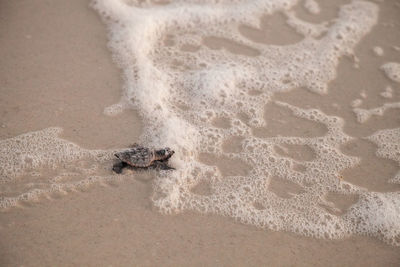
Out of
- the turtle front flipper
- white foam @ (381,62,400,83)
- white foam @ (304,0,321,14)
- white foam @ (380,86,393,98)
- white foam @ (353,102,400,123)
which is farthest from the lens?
white foam @ (304,0,321,14)

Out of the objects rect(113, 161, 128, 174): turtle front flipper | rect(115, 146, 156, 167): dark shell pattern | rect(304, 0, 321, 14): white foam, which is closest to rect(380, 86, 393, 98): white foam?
rect(304, 0, 321, 14): white foam

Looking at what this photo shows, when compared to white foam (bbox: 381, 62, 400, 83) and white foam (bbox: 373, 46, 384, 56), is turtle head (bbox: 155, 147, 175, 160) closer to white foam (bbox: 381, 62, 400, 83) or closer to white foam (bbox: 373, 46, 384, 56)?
white foam (bbox: 381, 62, 400, 83)

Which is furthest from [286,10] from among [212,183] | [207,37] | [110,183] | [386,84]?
[110,183]

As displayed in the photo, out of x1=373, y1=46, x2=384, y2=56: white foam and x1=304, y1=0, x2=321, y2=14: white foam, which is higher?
x1=304, y1=0, x2=321, y2=14: white foam

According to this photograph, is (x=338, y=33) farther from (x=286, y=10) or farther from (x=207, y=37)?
(x=207, y=37)

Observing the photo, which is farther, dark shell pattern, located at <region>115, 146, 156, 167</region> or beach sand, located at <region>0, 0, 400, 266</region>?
dark shell pattern, located at <region>115, 146, 156, 167</region>

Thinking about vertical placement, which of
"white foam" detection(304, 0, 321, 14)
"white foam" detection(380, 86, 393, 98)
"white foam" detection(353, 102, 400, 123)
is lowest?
"white foam" detection(353, 102, 400, 123)

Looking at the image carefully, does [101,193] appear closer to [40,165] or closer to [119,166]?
[119,166]
